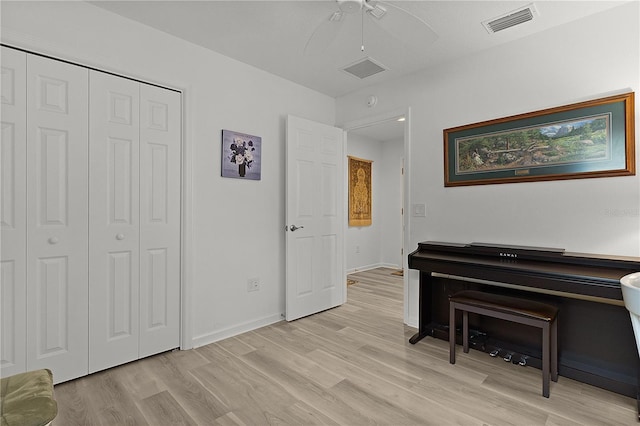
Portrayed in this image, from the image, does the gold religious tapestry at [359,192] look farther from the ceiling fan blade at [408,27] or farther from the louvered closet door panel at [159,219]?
the ceiling fan blade at [408,27]

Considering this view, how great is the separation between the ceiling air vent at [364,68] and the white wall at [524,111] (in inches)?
12.3

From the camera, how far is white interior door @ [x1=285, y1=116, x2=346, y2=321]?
3305 millimetres

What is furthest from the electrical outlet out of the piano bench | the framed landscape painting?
the framed landscape painting

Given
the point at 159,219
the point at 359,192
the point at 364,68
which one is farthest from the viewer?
the point at 359,192

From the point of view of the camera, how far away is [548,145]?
7.84 feet

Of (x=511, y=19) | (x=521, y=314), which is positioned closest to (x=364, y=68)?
(x=511, y=19)

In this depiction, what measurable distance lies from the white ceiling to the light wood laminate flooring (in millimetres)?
2114

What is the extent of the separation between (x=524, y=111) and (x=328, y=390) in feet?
8.28

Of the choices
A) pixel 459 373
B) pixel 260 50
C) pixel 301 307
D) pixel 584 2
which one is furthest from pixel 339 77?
pixel 459 373

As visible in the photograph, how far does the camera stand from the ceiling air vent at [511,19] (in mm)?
2172

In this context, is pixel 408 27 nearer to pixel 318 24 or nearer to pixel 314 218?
pixel 318 24

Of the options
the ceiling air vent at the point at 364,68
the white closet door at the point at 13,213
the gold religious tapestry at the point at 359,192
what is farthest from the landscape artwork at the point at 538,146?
the white closet door at the point at 13,213

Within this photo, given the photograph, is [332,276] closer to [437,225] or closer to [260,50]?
[437,225]

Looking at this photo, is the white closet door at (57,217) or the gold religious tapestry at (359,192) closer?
the white closet door at (57,217)
